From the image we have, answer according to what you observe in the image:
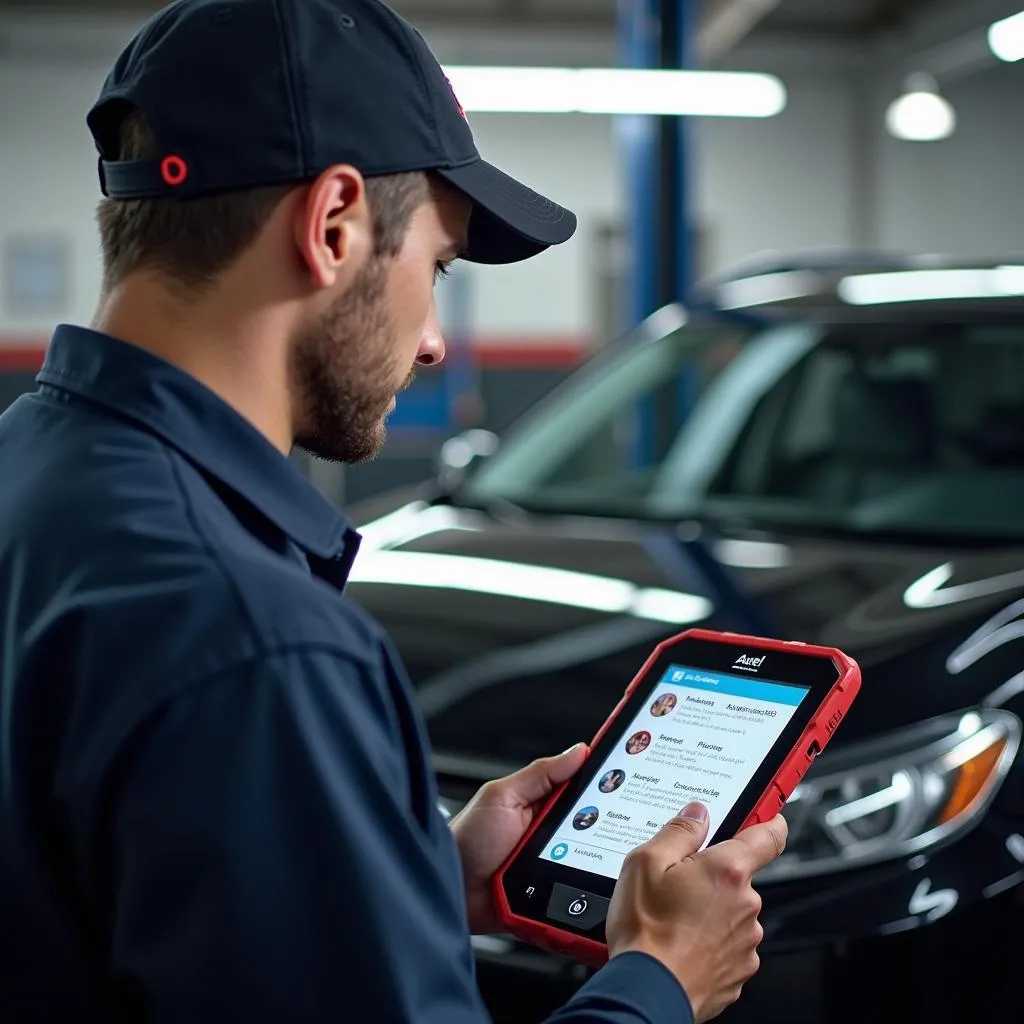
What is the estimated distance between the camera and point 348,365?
3.43 ft

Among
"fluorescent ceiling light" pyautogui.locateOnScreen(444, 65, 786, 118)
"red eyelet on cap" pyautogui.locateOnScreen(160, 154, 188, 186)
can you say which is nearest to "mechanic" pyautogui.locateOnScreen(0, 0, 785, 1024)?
"red eyelet on cap" pyautogui.locateOnScreen(160, 154, 188, 186)

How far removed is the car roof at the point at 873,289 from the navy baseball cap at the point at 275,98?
7.51 feet

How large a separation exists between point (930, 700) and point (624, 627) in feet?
1.63

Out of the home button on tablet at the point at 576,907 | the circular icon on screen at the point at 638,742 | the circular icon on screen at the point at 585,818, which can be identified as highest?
the circular icon on screen at the point at 638,742

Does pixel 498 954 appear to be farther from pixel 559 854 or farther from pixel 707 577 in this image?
pixel 707 577

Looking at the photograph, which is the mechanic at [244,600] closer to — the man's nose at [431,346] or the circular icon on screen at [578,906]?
the man's nose at [431,346]

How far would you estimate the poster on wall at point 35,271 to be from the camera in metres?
12.1

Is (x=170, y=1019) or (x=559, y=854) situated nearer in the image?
(x=170, y=1019)

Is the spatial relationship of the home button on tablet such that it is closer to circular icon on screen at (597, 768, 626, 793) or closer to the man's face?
circular icon on screen at (597, 768, 626, 793)

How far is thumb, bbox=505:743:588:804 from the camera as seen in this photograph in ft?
4.75

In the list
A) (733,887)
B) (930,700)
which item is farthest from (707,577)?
(733,887)

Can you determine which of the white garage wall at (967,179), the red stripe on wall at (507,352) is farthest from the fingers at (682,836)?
the red stripe on wall at (507,352)

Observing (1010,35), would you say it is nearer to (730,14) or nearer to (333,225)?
(730,14)

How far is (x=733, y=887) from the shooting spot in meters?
1.12
